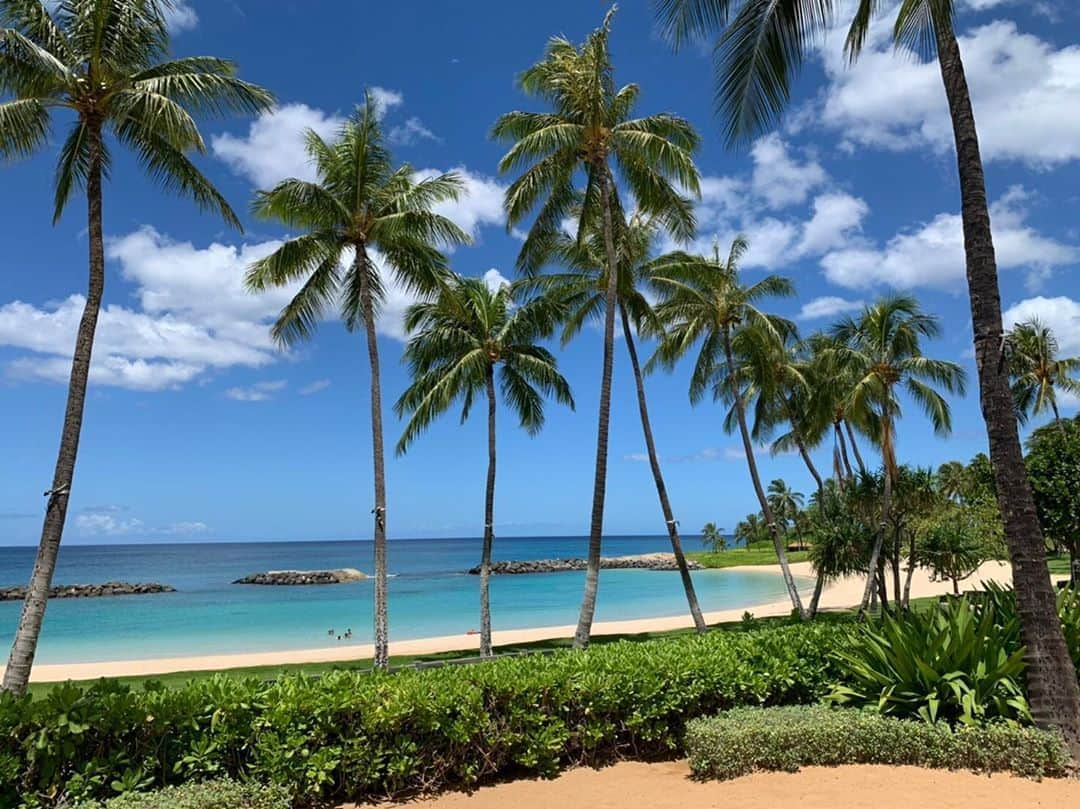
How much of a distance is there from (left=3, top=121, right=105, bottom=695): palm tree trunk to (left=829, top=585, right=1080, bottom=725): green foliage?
941 centimetres

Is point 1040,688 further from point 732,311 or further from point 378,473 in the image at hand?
point 732,311

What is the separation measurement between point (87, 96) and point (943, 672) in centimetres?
1267

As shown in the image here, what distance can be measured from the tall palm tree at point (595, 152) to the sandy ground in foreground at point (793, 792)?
30.5ft

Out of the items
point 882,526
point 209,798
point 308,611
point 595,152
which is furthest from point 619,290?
point 308,611

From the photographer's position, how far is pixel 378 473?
50.8 feet

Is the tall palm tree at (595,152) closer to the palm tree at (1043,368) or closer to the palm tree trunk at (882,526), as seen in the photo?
the palm tree trunk at (882,526)

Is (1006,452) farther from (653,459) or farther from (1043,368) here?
(1043,368)

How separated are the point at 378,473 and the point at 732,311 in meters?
12.1

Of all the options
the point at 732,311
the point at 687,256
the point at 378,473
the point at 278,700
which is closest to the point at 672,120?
the point at 687,256

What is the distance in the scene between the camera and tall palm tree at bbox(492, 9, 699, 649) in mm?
15008

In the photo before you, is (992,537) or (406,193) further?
(992,537)

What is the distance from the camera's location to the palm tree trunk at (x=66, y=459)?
895 centimetres

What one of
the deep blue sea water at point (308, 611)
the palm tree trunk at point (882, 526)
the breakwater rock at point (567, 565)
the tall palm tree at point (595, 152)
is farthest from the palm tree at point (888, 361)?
the breakwater rock at point (567, 565)

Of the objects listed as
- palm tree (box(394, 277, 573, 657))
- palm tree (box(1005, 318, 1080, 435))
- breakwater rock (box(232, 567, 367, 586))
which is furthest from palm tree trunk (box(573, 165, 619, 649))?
breakwater rock (box(232, 567, 367, 586))
